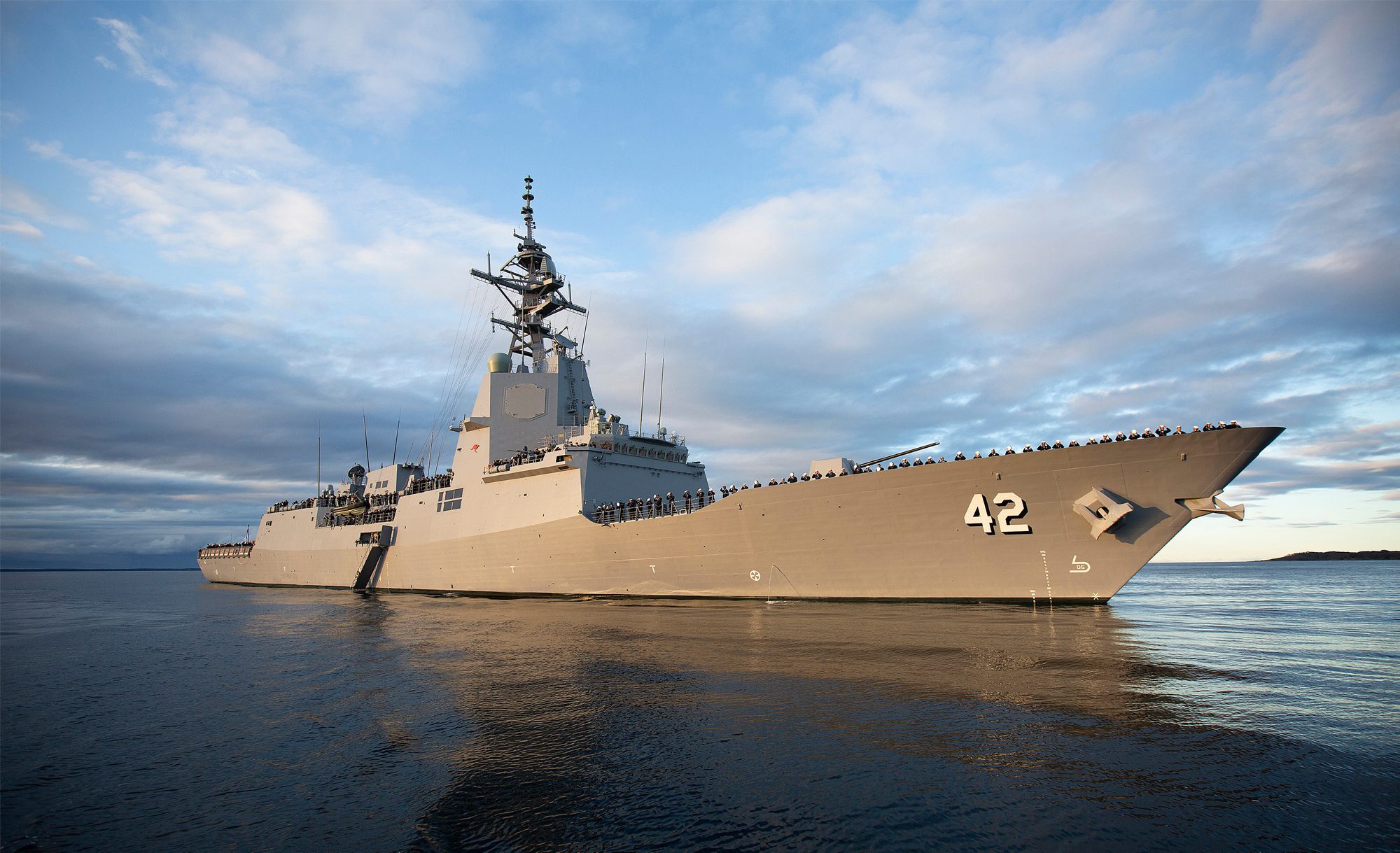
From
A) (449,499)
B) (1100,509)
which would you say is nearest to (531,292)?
(449,499)

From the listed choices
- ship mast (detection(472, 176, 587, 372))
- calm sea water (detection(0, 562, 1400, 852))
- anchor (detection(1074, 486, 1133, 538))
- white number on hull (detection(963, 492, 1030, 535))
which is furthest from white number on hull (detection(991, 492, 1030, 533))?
ship mast (detection(472, 176, 587, 372))

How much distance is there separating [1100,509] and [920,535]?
150 inches

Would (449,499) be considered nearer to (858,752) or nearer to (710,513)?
(710,513)

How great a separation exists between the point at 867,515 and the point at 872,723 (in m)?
10.1

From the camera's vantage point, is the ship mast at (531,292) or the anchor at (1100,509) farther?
the ship mast at (531,292)

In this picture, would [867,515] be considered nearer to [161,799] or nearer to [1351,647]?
[1351,647]

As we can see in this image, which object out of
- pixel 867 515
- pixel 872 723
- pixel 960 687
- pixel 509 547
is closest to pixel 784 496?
pixel 867 515

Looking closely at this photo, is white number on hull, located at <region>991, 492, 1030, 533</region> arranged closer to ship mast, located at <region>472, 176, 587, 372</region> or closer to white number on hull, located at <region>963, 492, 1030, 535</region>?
white number on hull, located at <region>963, 492, 1030, 535</region>

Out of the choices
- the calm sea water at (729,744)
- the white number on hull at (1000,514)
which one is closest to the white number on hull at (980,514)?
the white number on hull at (1000,514)

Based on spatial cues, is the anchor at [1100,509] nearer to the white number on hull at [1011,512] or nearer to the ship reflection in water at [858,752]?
the white number on hull at [1011,512]

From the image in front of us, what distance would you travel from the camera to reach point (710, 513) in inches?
719

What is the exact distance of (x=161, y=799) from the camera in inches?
195

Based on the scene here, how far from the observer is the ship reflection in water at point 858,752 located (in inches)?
156

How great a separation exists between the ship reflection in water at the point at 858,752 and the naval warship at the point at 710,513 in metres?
3.67
